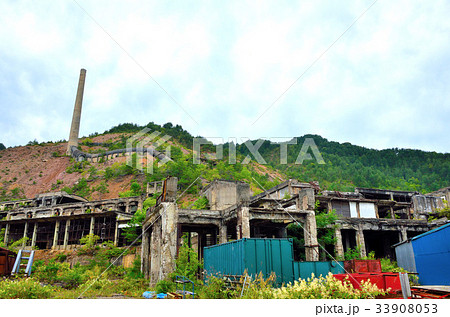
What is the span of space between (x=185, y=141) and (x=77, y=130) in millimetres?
32033

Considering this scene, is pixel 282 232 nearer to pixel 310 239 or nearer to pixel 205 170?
pixel 310 239

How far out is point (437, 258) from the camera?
13.4 m

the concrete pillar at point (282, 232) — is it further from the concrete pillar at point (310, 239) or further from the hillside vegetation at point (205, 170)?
the hillside vegetation at point (205, 170)

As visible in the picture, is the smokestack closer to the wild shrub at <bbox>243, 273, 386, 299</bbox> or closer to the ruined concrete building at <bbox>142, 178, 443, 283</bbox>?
the ruined concrete building at <bbox>142, 178, 443, 283</bbox>

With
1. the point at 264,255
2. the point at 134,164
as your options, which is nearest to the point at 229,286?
the point at 264,255

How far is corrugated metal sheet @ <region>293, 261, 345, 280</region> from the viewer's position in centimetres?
1340

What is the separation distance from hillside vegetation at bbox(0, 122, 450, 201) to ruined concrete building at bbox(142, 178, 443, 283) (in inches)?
801

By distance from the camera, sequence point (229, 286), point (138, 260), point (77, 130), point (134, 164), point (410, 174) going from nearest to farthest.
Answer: point (229, 286), point (138, 260), point (134, 164), point (410, 174), point (77, 130)

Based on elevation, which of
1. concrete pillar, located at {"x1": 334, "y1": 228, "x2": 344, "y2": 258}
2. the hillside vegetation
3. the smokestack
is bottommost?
concrete pillar, located at {"x1": 334, "y1": 228, "x2": 344, "y2": 258}

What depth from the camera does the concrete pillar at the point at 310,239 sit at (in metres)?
21.0

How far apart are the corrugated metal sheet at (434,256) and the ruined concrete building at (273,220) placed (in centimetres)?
713

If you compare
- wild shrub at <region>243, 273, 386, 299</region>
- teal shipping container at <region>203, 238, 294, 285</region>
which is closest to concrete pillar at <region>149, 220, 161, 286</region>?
teal shipping container at <region>203, 238, 294, 285</region>

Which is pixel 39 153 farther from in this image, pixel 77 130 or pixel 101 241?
pixel 101 241

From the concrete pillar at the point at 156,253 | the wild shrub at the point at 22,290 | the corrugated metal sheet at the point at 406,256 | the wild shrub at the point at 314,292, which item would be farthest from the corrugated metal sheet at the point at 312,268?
the wild shrub at the point at 22,290
